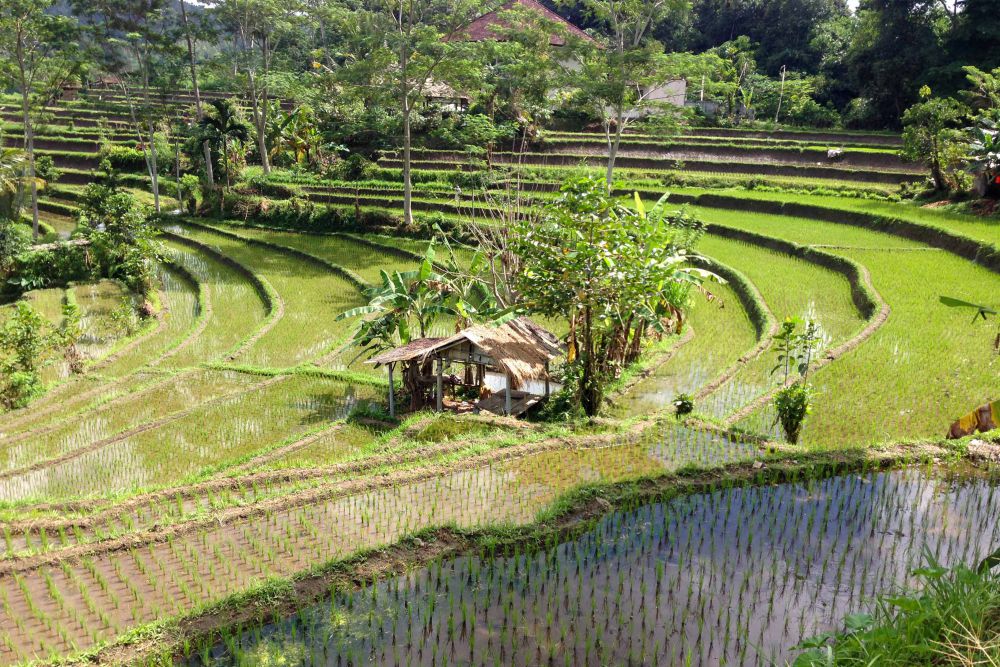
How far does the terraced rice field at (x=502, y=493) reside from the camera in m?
5.43

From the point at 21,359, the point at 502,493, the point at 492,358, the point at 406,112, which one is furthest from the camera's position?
the point at 406,112

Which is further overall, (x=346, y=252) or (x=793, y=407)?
(x=346, y=252)

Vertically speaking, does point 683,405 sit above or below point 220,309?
above

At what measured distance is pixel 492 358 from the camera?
405 inches

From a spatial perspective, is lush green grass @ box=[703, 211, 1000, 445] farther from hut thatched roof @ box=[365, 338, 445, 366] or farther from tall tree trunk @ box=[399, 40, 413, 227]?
tall tree trunk @ box=[399, 40, 413, 227]

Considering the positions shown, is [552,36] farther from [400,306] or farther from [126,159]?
[400,306]

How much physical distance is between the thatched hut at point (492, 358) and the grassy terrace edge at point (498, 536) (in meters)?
3.11

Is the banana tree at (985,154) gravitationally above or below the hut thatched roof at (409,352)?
above

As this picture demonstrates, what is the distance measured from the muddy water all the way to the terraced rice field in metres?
0.02

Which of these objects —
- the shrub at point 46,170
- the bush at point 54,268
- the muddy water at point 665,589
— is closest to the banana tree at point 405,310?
the muddy water at point 665,589

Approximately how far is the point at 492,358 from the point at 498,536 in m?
3.97

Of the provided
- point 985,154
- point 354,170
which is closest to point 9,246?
point 354,170

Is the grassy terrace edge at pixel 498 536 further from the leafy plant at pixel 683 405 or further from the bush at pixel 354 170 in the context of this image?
the bush at pixel 354 170

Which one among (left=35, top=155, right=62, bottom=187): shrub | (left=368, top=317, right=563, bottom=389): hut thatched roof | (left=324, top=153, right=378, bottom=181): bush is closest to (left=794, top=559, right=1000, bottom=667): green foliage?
(left=368, top=317, right=563, bottom=389): hut thatched roof
